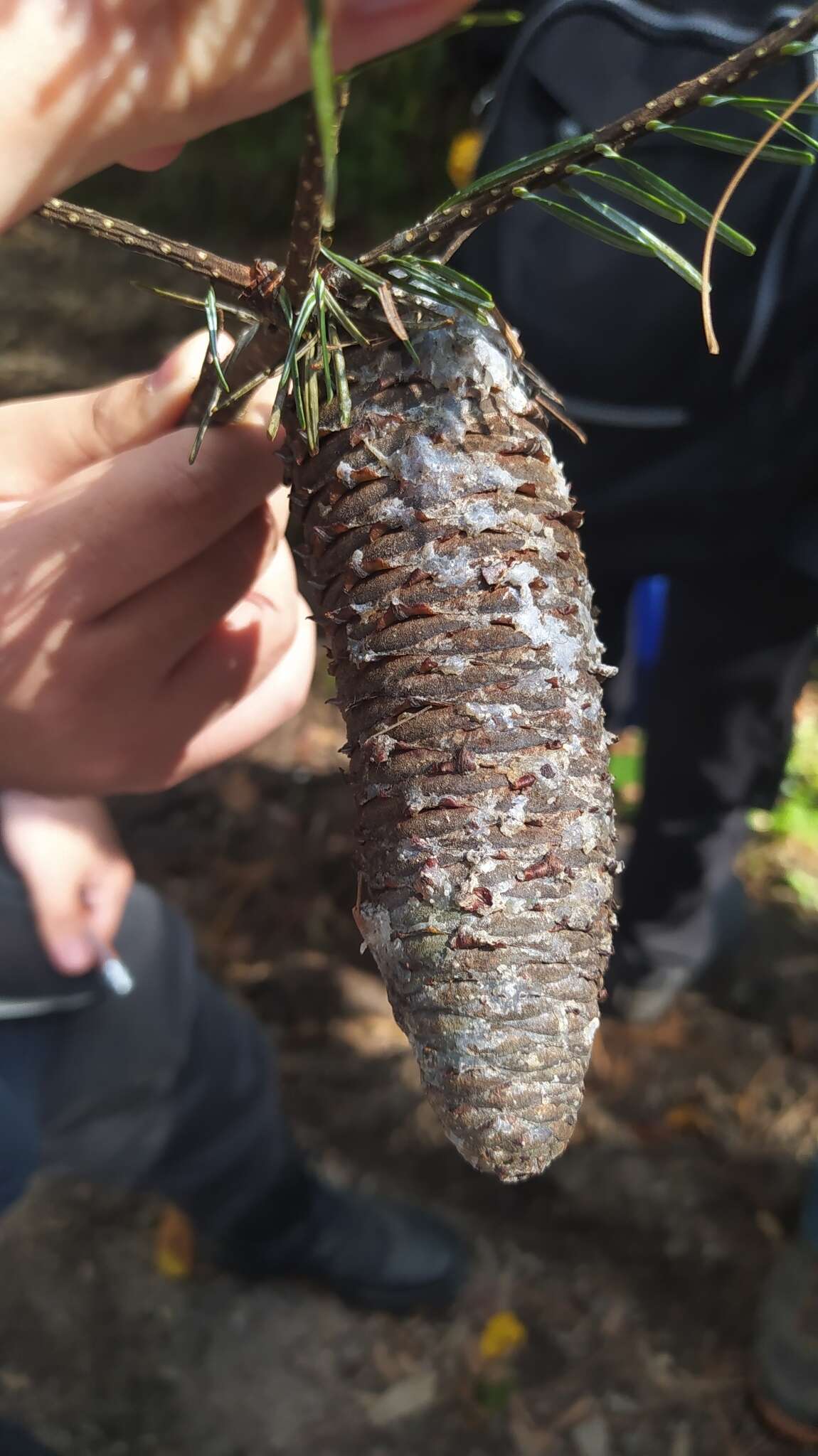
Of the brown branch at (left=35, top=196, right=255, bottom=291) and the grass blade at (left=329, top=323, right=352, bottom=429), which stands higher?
the brown branch at (left=35, top=196, right=255, bottom=291)

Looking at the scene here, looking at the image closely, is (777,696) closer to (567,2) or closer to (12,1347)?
(567,2)

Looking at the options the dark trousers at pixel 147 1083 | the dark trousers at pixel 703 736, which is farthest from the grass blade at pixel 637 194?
the dark trousers at pixel 147 1083

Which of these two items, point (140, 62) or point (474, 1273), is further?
point (474, 1273)

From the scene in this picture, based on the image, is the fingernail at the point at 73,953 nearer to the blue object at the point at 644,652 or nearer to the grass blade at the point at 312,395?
the grass blade at the point at 312,395

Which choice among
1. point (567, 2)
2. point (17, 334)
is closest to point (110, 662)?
point (567, 2)

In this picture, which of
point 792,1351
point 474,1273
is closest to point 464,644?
point 792,1351

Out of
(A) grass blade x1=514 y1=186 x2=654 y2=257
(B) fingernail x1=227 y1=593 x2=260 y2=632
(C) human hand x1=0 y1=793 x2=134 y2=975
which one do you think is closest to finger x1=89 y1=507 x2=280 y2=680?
(B) fingernail x1=227 y1=593 x2=260 y2=632

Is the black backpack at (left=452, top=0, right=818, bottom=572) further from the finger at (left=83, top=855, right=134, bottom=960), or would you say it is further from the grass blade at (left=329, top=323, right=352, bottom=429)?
the finger at (left=83, top=855, right=134, bottom=960)

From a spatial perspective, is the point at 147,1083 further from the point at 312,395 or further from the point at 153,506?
the point at 312,395
